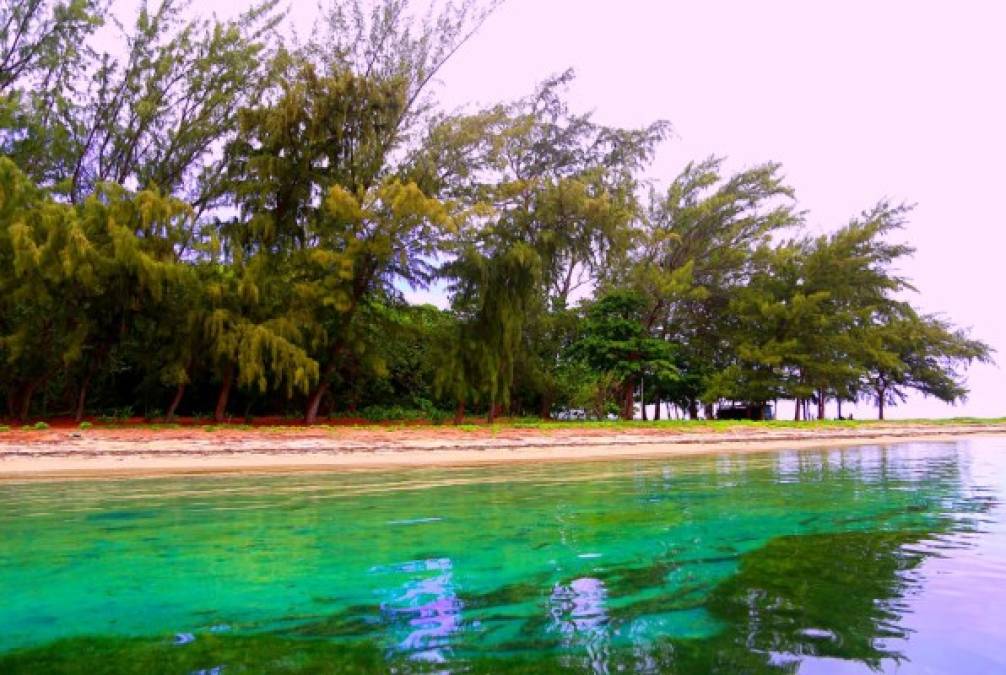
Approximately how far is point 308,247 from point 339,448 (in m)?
9.44

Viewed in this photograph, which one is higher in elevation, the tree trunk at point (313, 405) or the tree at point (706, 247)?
the tree at point (706, 247)

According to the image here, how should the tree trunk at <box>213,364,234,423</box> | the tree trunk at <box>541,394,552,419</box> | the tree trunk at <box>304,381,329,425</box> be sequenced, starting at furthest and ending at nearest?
the tree trunk at <box>541,394,552,419</box> → the tree trunk at <box>304,381,329,425</box> → the tree trunk at <box>213,364,234,423</box>

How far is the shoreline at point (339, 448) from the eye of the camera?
36.4 feet

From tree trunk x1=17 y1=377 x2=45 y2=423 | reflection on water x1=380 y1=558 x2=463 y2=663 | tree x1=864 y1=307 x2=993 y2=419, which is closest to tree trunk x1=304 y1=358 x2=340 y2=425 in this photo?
tree trunk x1=17 y1=377 x2=45 y2=423

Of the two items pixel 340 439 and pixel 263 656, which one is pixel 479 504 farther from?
pixel 340 439

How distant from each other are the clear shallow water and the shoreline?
3.48 metres

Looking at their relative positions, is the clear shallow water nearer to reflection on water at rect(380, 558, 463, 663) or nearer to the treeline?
reflection on water at rect(380, 558, 463, 663)

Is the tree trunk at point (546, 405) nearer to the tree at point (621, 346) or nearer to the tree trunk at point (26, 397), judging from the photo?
the tree at point (621, 346)

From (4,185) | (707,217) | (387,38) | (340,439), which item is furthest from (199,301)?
(707,217)

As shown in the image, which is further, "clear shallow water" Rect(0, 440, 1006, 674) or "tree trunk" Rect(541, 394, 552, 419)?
"tree trunk" Rect(541, 394, 552, 419)

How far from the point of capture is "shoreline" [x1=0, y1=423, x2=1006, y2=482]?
36.4ft

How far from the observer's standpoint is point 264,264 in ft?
63.6

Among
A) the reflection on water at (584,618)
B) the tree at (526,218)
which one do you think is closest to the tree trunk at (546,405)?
the tree at (526,218)

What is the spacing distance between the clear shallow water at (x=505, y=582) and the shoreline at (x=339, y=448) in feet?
11.4
